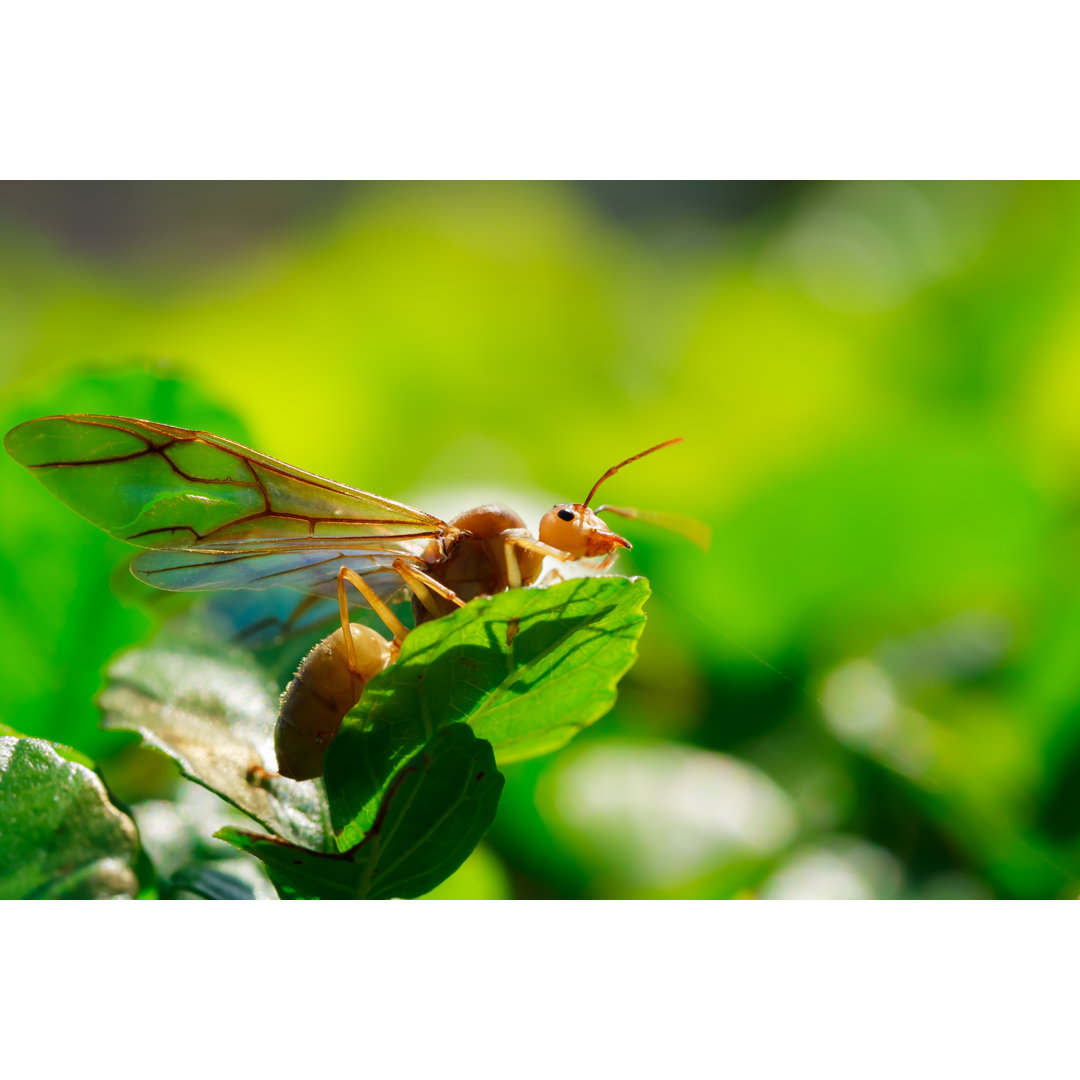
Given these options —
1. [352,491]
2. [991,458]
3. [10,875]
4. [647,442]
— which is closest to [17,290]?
[647,442]

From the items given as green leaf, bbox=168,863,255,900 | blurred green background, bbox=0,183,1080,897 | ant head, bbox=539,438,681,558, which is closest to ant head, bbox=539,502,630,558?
ant head, bbox=539,438,681,558

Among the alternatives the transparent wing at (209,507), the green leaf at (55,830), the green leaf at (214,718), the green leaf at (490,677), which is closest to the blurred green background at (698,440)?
the green leaf at (214,718)

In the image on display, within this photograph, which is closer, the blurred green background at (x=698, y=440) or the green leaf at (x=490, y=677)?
the green leaf at (x=490, y=677)

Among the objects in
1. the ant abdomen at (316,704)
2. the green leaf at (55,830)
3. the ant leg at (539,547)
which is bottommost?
the green leaf at (55,830)

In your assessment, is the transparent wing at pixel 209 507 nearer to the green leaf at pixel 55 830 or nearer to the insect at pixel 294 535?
the insect at pixel 294 535

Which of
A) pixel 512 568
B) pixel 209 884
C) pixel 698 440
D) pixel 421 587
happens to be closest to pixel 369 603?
pixel 421 587

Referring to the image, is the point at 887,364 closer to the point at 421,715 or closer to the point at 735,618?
the point at 735,618

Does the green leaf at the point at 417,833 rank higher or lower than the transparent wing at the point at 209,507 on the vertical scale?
lower
